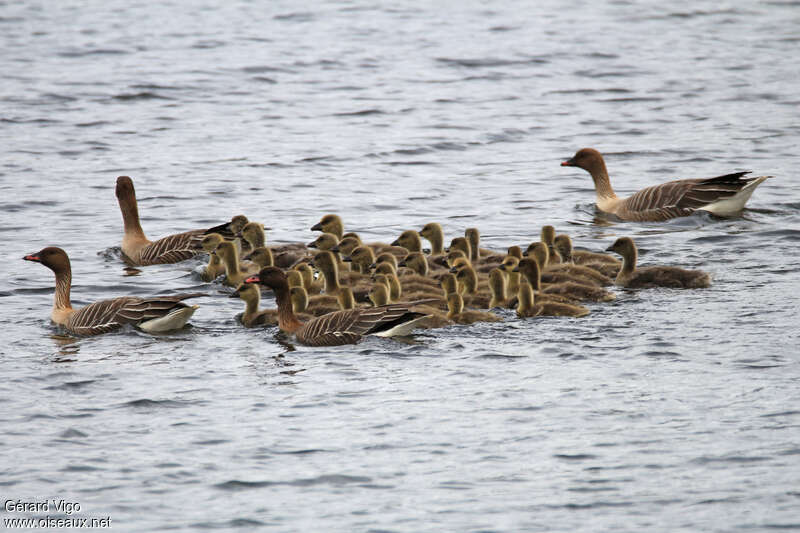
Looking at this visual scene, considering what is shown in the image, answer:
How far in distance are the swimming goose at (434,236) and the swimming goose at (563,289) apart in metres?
2.38

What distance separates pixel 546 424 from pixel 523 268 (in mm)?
3632

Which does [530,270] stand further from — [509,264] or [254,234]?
[254,234]

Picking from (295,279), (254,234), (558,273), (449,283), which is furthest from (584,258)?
(254,234)

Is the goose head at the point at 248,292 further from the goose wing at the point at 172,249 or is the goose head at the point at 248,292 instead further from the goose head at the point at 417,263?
the goose wing at the point at 172,249

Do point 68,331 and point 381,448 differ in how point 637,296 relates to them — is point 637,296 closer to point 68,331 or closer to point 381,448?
point 381,448

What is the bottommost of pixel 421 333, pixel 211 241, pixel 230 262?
pixel 421 333

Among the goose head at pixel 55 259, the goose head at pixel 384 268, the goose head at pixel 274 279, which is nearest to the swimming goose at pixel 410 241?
the goose head at pixel 384 268

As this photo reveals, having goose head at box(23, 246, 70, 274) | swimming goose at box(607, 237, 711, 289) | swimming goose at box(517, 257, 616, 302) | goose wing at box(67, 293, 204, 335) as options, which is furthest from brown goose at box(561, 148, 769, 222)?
goose head at box(23, 246, 70, 274)

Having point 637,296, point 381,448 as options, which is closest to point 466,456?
point 381,448

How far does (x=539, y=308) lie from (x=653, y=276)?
187 centimetres

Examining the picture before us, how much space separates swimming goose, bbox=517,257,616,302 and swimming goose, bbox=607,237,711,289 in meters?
0.62

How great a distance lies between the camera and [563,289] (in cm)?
1423

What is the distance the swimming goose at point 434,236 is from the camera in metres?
16.5

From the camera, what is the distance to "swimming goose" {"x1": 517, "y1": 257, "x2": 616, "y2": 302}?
46.5ft
